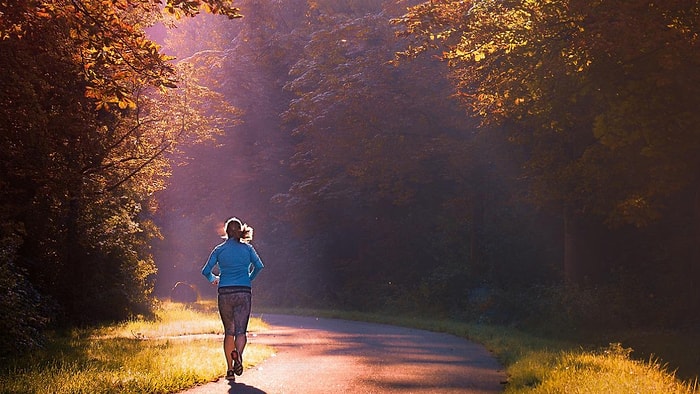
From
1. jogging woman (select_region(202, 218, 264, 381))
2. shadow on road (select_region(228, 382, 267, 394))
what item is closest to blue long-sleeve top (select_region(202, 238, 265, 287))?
jogging woman (select_region(202, 218, 264, 381))

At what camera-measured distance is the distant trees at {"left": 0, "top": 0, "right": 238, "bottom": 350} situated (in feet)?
29.4

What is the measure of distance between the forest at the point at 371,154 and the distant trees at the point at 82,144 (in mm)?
55

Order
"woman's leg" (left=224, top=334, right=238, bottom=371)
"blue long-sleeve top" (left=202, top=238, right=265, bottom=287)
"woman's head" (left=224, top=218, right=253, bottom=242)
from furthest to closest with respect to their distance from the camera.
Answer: "woman's head" (left=224, top=218, right=253, bottom=242)
"blue long-sleeve top" (left=202, top=238, right=265, bottom=287)
"woman's leg" (left=224, top=334, right=238, bottom=371)

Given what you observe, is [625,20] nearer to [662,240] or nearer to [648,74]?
[648,74]

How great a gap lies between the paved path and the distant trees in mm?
3909

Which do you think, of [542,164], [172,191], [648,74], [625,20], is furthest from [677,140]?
[172,191]

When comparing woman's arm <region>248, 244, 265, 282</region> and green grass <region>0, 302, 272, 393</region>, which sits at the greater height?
woman's arm <region>248, 244, 265, 282</region>

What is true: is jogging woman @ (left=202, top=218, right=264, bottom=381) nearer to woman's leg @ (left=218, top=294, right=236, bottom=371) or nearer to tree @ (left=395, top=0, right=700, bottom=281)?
woman's leg @ (left=218, top=294, right=236, bottom=371)

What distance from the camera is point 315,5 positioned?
42312 millimetres

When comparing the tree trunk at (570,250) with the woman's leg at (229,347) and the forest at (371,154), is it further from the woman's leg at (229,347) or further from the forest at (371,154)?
the woman's leg at (229,347)

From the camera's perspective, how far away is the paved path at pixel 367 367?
432 inches

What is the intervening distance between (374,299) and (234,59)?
13981 mm

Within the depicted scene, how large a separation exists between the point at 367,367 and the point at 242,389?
11.2 feet

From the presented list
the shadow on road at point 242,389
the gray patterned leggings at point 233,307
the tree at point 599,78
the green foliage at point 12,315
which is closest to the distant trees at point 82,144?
the green foliage at point 12,315
